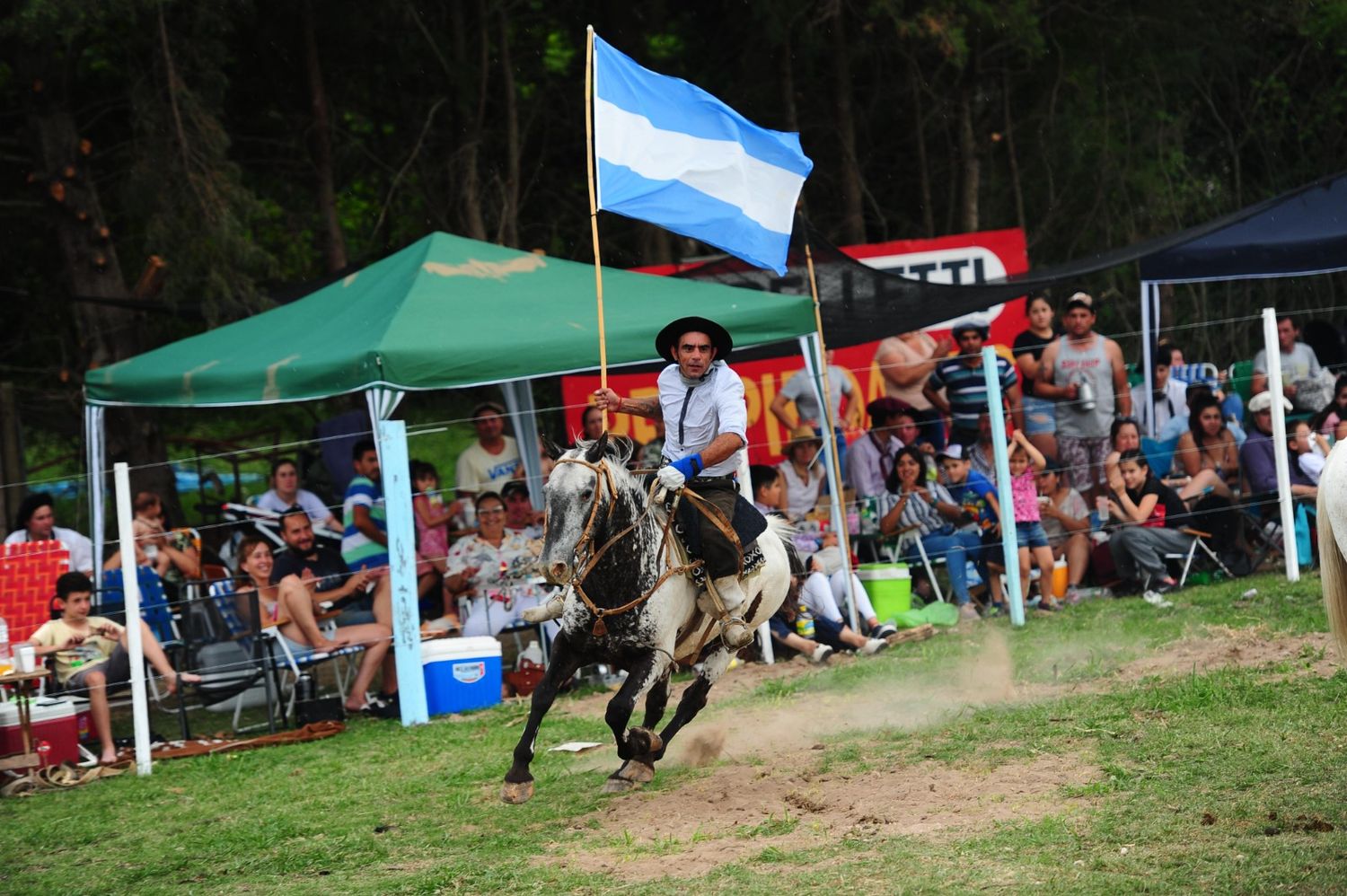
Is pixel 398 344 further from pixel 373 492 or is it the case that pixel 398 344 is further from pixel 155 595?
pixel 155 595

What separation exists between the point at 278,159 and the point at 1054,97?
1005 cm

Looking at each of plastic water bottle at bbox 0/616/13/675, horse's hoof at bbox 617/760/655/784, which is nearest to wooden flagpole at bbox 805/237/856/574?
horse's hoof at bbox 617/760/655/784

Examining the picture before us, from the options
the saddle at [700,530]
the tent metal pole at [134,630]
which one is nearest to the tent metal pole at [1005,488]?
the saddle at [700,530]

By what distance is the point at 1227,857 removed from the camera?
18.0 ft

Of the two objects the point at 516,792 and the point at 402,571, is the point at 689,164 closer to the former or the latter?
the point at 402,571

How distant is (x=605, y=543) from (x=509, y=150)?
11290 millimetres

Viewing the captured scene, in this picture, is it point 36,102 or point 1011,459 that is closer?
point 1011,459

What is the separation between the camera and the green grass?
5707 millimetres

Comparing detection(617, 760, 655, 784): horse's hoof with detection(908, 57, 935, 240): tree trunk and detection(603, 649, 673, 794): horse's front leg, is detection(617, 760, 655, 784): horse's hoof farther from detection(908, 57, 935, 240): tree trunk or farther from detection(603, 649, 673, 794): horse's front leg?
detection(908, 57, 935, 240): tree trunk

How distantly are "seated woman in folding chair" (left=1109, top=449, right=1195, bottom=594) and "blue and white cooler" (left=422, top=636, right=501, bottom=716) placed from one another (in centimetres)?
549

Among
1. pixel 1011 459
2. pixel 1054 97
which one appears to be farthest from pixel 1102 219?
pixel 1011 459

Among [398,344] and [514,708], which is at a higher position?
[398,344]

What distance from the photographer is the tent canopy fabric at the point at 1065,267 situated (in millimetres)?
12914

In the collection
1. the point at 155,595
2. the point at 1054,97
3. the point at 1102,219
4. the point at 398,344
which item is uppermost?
the point at 1054,97
